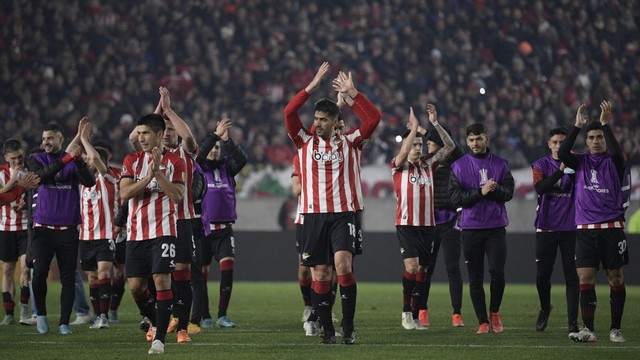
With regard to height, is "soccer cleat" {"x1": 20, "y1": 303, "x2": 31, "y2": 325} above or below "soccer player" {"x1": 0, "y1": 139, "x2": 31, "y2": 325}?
below

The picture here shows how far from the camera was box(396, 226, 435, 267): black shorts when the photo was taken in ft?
40.3

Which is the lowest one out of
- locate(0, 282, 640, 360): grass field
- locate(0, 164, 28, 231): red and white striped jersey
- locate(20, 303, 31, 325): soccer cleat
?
locate(0, 282, 640, 360): grass field

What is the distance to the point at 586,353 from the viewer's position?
8.95m

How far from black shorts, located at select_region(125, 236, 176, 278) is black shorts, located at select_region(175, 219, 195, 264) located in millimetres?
388

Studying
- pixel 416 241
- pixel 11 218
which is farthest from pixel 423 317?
pixel 11 218

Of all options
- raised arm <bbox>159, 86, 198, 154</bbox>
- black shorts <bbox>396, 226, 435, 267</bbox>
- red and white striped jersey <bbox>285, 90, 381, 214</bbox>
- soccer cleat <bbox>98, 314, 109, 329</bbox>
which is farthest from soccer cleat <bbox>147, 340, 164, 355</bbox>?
black shorts <bbox>396, 226, 435, 267</bbox>

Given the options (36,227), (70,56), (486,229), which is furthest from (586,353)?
(70,56)

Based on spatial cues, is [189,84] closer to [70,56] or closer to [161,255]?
[70,56]

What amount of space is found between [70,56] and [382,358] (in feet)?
63.1

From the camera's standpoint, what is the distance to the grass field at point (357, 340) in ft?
29.4

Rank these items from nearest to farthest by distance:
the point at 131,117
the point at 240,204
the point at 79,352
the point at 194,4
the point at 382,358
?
the point at 382,358 < the point at 79,352 < the point at 240,204 < the point at 131,117 < the point at 194,4

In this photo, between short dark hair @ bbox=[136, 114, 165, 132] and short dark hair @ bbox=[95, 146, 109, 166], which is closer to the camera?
short dark hair @ bbox=[136, 114, 165, 132]

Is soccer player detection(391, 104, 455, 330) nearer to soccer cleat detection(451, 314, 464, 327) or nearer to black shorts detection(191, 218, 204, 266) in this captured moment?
soccer cleat detection(451, 314, 464, 327)

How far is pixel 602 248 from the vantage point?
10.0 meters
